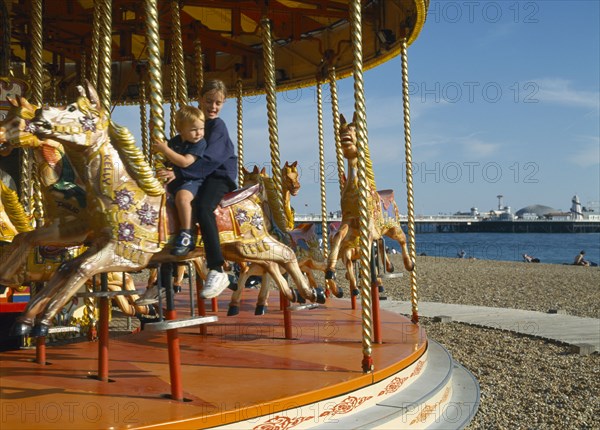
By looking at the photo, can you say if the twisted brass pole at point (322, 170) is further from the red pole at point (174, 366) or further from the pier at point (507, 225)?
the pier at point (507, 225)

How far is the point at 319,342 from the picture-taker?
682 centimetres

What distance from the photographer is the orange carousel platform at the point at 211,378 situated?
4109 mm

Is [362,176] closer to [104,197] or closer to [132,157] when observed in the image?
[132,157]

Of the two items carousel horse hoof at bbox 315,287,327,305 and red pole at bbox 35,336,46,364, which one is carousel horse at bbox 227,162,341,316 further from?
red pole at bbox 35,336,46,364

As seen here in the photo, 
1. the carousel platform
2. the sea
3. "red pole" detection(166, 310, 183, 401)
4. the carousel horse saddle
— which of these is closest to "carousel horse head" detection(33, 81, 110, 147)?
the carousel horse saddle

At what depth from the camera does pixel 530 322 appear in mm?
11305

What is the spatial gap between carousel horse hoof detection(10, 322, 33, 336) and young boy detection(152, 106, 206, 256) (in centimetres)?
113

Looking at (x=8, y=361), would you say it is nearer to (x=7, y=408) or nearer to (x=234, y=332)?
(x=7, y=408)

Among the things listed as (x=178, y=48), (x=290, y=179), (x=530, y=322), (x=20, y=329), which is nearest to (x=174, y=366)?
(x=20, y=329)

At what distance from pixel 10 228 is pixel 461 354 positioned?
6253 millimetres

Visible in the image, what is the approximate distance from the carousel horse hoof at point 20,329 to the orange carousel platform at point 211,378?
0.56 metres

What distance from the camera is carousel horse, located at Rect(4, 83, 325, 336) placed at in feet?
13.9

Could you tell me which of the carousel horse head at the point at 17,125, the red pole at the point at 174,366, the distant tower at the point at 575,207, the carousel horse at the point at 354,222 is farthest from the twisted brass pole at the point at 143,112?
the distant tower at the point at 575,207

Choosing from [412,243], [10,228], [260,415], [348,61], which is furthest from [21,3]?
[260,415]
